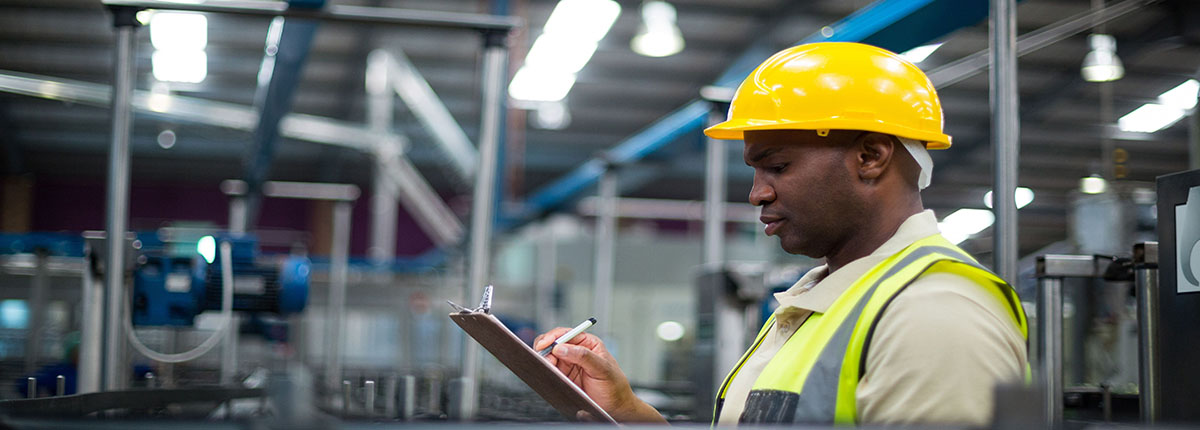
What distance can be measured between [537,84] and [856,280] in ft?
36.9

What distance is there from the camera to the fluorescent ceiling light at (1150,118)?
3.00 metres

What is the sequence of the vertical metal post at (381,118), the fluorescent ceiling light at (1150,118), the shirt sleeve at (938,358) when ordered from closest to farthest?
1. the shirt sleeve at (938,358)
2. the fluorescent ceiling light at (1150,118)
3. the vertical metal post at (381,118)

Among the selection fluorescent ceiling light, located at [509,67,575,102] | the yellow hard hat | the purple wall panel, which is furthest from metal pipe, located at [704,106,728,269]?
the purple wall panel

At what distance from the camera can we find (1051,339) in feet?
7.70

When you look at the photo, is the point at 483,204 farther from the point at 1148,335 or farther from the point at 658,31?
the point at 658,31

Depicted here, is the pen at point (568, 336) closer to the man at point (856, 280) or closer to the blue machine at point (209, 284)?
the man at point (856, 280)

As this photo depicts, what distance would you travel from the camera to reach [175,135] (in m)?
15.8

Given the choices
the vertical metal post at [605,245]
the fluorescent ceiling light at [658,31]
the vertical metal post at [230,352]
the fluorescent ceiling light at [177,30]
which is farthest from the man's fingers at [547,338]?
the fluorescent ceiling light at [177,30]

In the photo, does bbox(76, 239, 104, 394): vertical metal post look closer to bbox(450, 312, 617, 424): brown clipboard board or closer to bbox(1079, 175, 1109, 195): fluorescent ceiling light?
bbox(450, 312, 617, 424): brown clipboard board

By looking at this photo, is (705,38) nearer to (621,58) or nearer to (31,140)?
(621,58)

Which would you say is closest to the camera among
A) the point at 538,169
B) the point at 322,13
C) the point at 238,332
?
the point at 322,13

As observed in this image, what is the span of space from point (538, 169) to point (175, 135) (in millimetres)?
6869

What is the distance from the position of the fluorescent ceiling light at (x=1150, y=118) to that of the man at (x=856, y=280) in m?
1.43

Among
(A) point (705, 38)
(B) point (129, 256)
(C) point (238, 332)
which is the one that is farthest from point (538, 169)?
(B) point (129, 256)
